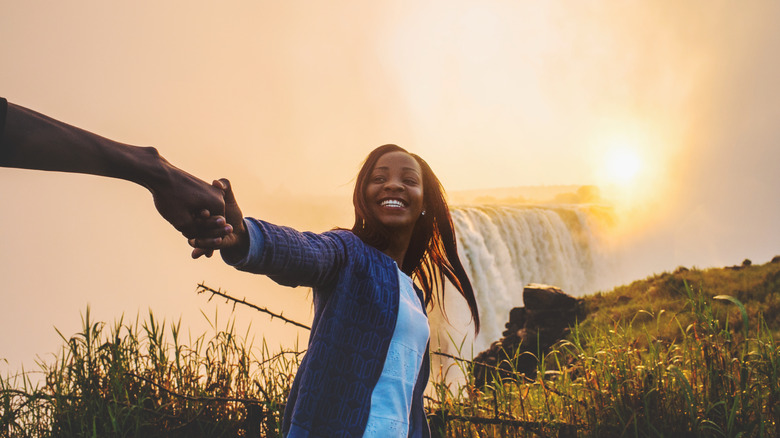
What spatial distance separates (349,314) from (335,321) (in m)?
0.04

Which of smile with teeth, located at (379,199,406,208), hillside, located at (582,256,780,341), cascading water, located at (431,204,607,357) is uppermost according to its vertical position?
cascading water, located at (431,204,607,357)

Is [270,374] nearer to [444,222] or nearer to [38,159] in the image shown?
[444,222]

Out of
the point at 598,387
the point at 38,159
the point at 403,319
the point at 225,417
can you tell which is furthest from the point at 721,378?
the point at 38,159

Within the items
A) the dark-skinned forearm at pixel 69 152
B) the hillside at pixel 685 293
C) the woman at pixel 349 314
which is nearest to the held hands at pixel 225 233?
the woman at pixel 349 314

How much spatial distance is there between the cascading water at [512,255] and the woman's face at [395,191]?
15739mm

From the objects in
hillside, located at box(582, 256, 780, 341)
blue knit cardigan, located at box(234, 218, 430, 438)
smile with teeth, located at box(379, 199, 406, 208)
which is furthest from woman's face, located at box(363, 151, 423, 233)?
hillside, located at box(582, 256, 780, 341)

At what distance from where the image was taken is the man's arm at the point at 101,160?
0.90m

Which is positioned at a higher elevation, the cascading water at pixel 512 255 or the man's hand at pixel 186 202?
the cascading water at pixel 512 255

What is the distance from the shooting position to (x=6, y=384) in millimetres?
3041

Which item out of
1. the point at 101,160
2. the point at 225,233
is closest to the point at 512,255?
the point at 225,233

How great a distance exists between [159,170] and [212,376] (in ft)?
7.03

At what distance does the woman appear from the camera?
1246 mm

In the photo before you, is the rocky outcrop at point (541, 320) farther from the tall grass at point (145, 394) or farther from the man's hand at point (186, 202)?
the man's hand at point (186, 202)

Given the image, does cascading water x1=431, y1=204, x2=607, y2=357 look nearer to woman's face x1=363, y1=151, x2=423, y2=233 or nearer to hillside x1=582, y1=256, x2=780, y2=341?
hillside x1=582, y1=256, x2=780, y2=341
